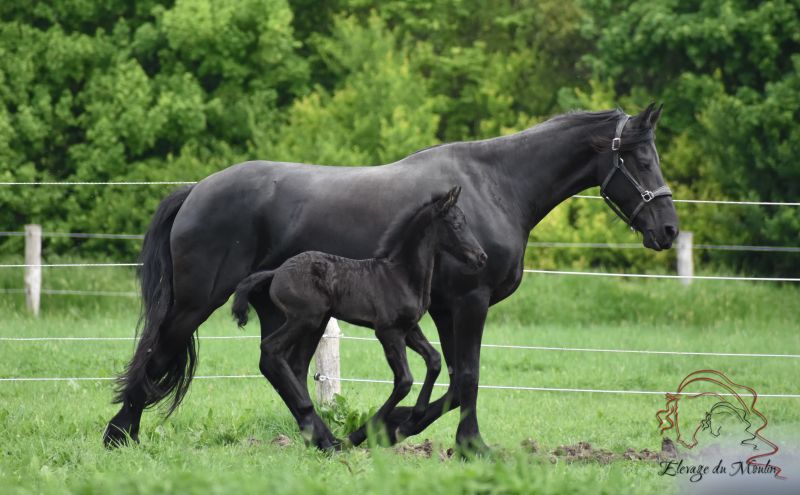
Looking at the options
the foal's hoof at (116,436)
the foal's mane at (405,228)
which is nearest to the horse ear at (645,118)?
the foal's mane at (405,228)

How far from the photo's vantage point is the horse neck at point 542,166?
6582mm

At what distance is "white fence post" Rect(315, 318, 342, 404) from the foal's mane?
7.42 feet

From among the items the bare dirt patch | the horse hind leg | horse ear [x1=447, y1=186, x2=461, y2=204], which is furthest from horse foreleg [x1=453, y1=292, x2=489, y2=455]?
the horse hind leg

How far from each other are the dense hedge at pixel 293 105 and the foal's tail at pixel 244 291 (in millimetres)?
12320

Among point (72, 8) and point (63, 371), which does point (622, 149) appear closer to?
point (63, 371)

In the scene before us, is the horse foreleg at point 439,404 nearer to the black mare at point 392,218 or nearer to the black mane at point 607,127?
the black mare at point 392,218

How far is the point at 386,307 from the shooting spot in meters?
6.09

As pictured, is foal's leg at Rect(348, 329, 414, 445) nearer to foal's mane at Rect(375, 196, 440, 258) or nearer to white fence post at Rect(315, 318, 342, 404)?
foal's mane at Rect(375, 196, 440, 258)

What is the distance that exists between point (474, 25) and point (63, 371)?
1736cm

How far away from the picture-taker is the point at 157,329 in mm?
6711

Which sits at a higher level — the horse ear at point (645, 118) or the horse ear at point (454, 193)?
the horse ear at point (645, 118)

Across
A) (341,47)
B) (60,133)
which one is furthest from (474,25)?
(60,133)

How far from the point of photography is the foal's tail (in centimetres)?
623

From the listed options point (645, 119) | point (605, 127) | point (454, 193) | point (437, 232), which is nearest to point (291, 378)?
point (437, 232)
